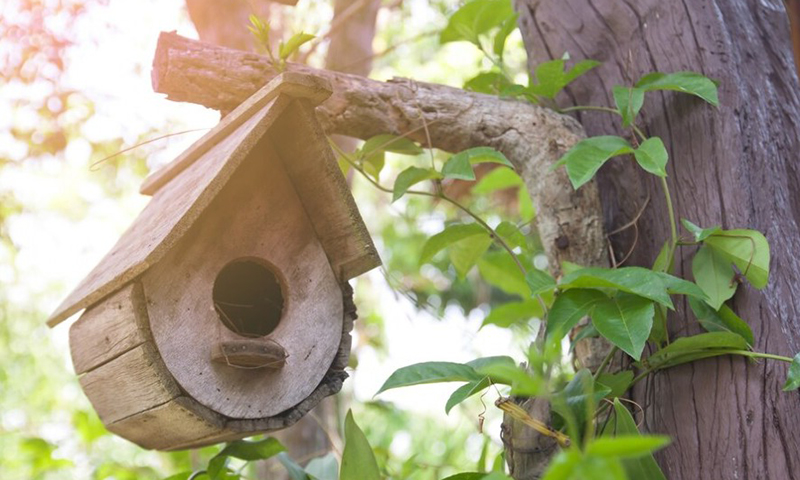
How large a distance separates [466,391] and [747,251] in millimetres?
485

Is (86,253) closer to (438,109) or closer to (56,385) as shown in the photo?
(56,385)

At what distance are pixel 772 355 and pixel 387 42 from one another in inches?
142

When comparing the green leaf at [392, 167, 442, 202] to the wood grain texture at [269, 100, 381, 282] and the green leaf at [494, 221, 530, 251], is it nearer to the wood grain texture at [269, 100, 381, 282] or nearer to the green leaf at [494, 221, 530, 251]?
the wood grain texture at [269, 100, 381, 282]

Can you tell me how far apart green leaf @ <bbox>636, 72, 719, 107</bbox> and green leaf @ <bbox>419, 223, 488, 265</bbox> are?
38 cm

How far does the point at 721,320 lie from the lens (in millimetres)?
1278

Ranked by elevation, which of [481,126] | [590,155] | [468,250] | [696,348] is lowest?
[696,348]

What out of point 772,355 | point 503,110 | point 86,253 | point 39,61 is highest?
point 39,61

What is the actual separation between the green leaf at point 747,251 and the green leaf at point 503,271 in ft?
Result: 1.58

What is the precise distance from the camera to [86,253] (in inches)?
211

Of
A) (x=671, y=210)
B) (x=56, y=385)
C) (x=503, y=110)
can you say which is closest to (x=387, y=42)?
(x=503, y=110)

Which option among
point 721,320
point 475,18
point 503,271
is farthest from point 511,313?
point 475,18

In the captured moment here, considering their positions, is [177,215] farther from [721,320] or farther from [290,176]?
[721,320]

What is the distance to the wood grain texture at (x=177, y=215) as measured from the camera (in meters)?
1.16

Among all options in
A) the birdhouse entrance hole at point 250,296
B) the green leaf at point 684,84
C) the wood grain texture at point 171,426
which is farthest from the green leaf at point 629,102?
the wood grain texture at point 171,426
